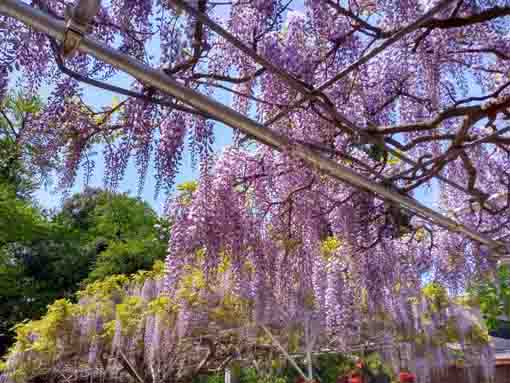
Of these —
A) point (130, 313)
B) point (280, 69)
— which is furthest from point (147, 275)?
point (280, 69)

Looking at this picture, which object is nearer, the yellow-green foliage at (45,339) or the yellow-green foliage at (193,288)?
the yellow-green foliage at (193,288)

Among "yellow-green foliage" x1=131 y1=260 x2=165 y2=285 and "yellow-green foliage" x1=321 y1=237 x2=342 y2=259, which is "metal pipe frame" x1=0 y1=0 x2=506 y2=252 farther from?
"yellow-green foliage" x1=131 y1=260 x2=165 y2=285

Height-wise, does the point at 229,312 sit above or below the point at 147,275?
below

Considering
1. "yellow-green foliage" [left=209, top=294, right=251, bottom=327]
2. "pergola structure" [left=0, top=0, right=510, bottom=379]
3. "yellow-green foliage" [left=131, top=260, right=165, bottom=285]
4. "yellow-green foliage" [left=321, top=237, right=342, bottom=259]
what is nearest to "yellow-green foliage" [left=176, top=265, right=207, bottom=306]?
"yellow-green foliage" [left=209, top=294, right=251, bottom=327]

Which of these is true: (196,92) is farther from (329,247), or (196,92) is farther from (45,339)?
(45,339)

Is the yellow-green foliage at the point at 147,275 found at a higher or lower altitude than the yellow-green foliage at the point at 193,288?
higher

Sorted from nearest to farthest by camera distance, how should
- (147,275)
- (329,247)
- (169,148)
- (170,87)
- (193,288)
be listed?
(170,87), (169,148), (193,288), (329,247), (147,275)

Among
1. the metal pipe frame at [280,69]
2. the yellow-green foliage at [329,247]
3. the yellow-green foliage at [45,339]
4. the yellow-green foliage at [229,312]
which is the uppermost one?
the yellow-green foliage at [329,247]

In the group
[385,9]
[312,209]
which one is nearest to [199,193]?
[312,209]

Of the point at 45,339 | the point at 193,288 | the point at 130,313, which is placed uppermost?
the point at 193,288

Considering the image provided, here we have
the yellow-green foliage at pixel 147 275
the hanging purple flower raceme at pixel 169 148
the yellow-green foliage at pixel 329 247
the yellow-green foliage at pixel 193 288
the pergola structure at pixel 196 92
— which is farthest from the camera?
the yellow-green foliage at pixel 147 275

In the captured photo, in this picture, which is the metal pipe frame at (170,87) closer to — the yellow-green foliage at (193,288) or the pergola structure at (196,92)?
the pergola structure at (196,92)

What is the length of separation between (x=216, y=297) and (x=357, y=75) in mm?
2952

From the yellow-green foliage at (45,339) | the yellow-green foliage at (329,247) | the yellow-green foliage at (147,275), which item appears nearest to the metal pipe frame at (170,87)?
the yellow-green foliage at (329,247)
